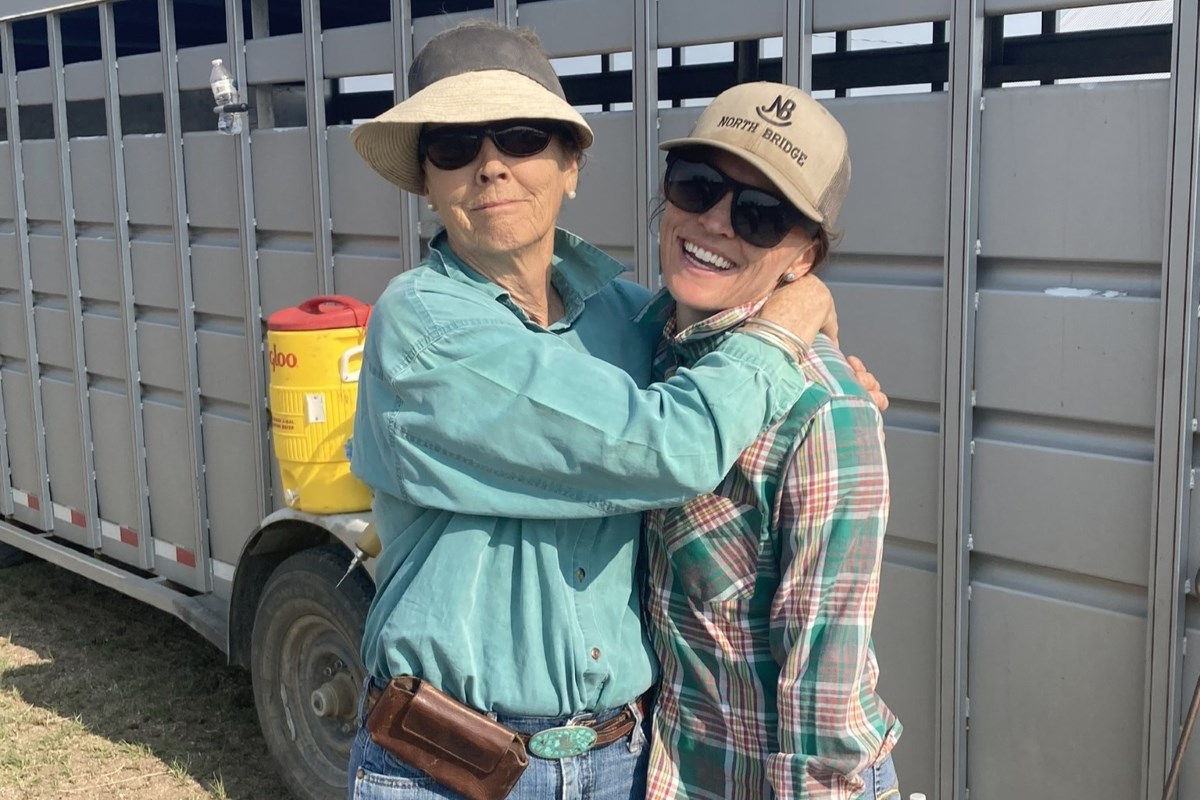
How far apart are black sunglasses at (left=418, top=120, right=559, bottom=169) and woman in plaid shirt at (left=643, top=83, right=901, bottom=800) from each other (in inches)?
8.3

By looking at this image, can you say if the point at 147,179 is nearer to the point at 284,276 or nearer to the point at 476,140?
the point at 284,276

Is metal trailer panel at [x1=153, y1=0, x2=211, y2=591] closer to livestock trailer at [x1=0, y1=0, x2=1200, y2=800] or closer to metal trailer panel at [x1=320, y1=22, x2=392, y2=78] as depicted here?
livestock trailer at [x1=0, y1=0, x2=1200, y2=800]

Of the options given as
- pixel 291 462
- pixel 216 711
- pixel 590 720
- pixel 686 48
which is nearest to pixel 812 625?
pixel 590 720

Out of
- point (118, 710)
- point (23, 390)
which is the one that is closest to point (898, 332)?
point (118, 710)

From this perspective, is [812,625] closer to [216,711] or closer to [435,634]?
[435,634]

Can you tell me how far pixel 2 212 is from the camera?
5.84 meters

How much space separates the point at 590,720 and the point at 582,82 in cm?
210

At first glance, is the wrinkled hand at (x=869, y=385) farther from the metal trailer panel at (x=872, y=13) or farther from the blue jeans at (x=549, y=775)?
the metal trailer panel at (x=872, y=13)

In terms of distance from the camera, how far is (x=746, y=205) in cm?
171

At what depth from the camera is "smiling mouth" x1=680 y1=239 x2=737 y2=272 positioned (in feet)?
5.76

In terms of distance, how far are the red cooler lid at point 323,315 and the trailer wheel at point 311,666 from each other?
27.9 inches

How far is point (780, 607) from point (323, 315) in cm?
242

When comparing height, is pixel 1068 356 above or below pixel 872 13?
below

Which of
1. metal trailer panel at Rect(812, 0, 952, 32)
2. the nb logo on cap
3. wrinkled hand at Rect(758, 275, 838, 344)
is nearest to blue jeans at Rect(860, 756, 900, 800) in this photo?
wrinkled hand at Rect(758, 275, 838, 344)
